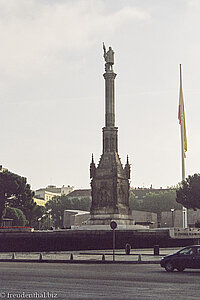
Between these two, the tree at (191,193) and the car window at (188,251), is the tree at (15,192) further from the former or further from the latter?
the car window at (188,251)

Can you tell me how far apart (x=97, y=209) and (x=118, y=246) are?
885cm

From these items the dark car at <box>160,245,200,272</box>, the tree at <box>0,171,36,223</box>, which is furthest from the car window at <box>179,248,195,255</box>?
the tree at <box>0,171,36,223</box>

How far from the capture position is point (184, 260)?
24375 mm

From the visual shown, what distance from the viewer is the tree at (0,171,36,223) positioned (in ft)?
299

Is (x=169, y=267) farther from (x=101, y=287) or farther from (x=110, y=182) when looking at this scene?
(x=110, y=182)

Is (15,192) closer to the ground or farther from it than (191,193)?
farther from it

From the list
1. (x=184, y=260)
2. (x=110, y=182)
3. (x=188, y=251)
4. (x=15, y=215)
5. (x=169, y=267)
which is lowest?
(x=169, y=267)

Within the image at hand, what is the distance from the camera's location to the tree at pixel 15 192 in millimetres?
91125

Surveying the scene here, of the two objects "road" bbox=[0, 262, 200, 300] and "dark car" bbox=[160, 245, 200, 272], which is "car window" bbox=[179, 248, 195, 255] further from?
"road" bbox=[0, 262, 200, 300]

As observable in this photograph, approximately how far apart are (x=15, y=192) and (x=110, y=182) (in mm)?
35331

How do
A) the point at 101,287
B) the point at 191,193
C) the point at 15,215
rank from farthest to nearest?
1. the point at 15,215
2. the point at 191,193
3. the point at 101,287

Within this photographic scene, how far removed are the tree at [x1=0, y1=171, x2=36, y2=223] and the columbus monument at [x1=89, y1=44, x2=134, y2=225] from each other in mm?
32309

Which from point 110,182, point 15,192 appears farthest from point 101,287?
point 15,192

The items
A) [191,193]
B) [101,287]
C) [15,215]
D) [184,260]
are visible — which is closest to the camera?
[101,287]
